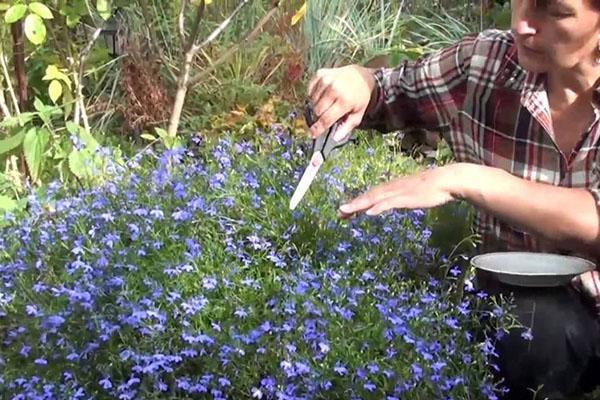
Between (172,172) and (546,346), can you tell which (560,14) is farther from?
(172,172)

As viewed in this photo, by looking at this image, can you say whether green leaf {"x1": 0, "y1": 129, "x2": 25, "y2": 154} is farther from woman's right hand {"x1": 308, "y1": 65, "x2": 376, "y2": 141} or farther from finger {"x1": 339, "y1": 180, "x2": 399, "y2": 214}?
finger {"x1": 339, "y1": 180, "x2": 399, "y2": 214}

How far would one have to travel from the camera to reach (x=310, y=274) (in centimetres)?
202

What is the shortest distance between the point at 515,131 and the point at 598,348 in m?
0.49

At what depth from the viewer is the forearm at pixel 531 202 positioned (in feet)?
5.78

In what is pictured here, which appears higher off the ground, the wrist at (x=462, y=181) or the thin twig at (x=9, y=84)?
the wrist at (x=462, y=181)

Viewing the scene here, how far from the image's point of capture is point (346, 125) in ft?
7.11

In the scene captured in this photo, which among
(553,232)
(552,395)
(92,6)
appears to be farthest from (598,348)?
(92,6)

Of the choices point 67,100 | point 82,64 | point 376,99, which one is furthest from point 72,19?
point 376,99

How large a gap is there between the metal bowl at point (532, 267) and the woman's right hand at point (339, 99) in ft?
1.38

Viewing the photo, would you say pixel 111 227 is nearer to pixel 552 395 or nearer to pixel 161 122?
pixel 552 395

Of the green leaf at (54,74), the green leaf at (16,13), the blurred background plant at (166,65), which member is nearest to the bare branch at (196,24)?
the blurred background plant at (166,65)

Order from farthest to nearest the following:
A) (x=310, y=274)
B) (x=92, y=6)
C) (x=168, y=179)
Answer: (x=92, y=6) < (x=168, y=179) < (x=310, y=274)

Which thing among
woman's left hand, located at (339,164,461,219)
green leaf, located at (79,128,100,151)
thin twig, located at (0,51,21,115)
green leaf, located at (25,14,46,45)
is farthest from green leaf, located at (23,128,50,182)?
woman's left hand, located at (339,164,461,219)

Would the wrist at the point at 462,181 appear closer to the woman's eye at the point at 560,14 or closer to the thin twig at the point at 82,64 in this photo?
the woman's eye at the point at 560,14
